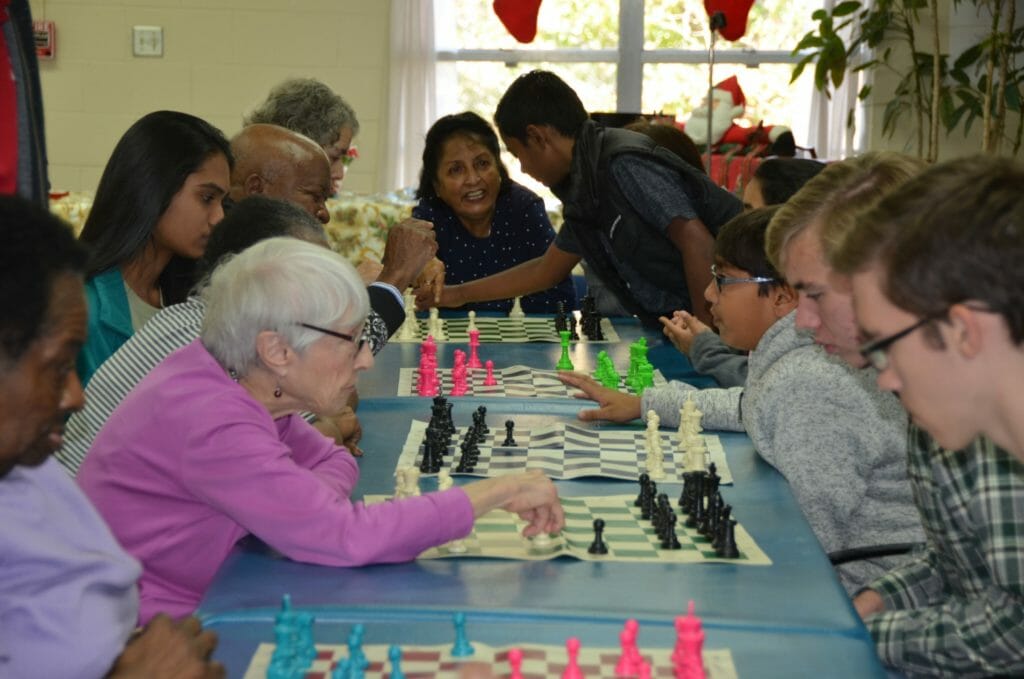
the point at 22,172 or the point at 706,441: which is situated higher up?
the point at 22,172

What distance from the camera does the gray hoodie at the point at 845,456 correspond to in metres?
2.36

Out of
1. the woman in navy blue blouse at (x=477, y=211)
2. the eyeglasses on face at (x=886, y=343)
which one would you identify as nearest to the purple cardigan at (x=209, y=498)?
the eyeglasses on face at (x=886, y=343)

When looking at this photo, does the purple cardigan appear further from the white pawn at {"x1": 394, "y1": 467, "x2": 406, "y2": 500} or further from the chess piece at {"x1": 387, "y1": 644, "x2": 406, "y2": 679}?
the chess piece at {"x1": 387, "y1": 644, "x2": 406, "y2": 679}

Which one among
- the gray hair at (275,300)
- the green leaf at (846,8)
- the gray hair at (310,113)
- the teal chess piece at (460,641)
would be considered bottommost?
the teal chess piece at (460,641)

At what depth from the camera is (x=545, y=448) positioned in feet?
8.84

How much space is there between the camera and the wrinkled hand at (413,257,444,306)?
4.52 meters

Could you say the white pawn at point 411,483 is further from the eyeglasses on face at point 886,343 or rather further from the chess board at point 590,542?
the eyeglasses on face at point 886,343

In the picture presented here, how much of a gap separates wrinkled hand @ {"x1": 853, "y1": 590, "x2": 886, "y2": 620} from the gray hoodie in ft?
0.77

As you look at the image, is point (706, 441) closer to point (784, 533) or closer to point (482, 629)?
point (784, 533)

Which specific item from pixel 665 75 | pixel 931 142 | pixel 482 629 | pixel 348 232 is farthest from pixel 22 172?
pixel 665 75

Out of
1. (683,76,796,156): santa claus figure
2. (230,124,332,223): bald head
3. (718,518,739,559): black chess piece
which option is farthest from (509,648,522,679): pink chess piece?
(683,76,796,156): santa claus figure

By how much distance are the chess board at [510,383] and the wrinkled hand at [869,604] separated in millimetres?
1252

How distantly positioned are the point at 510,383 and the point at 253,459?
1.55 m

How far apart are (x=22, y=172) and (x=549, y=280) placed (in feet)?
9.69
